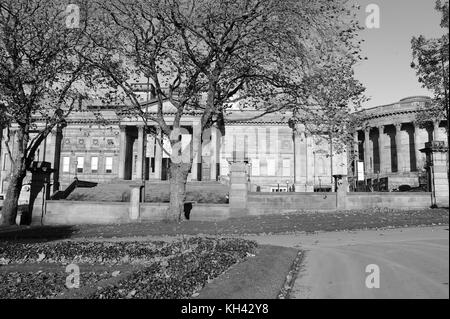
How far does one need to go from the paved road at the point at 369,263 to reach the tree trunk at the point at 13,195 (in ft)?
61.1

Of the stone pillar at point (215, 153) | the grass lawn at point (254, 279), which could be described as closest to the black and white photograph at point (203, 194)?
the grass lawn at point (254, 279)

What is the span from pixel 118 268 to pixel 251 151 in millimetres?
64537

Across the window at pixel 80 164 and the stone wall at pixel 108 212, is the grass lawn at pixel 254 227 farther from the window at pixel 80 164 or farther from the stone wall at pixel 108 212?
the window at pixel 80 164

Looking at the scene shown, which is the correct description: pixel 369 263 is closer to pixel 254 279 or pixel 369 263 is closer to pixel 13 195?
pixel 254 279

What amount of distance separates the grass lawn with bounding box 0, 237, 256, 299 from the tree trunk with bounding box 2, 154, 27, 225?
14.2m

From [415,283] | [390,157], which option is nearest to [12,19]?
[415,283]

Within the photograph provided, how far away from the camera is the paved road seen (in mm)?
2679

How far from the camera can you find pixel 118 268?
11.1 meters

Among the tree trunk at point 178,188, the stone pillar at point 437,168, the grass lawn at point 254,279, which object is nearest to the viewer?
the grass lawn at point 254,279

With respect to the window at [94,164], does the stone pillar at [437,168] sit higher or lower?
lower

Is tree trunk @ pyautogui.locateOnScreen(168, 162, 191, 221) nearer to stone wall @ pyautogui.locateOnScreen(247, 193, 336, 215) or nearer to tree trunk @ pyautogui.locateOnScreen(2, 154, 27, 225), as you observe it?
stone wall @ pyautogui.locateOnScreen(247, 193, 336, 215)

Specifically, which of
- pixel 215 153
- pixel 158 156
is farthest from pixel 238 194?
pixel 215 153

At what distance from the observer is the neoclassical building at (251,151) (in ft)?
217
